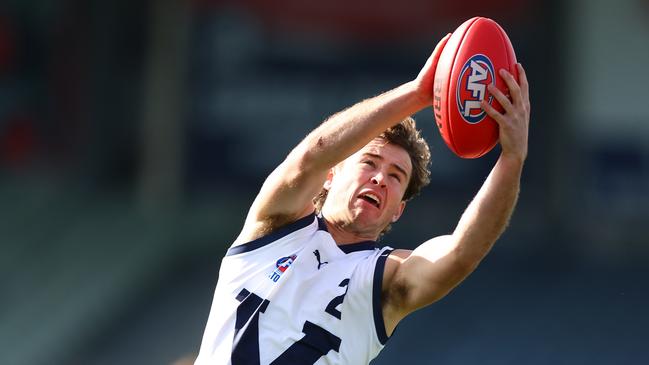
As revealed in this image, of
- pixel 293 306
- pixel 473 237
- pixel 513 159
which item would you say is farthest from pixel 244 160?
pixel 513 159

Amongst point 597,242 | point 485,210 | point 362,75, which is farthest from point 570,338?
point 485,210

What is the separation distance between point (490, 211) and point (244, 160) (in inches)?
327

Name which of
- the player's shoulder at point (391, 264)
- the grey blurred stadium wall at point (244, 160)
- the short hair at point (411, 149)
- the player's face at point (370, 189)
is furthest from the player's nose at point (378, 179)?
the grey blurred stadium wall at point (244, 160)

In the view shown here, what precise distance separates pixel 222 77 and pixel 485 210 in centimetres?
857

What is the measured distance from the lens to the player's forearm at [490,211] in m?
4.03

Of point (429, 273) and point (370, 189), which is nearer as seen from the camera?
point (429, 273)

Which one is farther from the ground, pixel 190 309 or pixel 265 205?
pixel 265 205

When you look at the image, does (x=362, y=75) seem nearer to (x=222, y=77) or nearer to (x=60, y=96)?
(x=222, y=77)

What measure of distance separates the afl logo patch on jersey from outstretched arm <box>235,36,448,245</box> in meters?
0.18

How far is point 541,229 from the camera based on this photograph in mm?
12078

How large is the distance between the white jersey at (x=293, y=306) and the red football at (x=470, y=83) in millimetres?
734

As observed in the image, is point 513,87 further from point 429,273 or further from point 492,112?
point 429,273

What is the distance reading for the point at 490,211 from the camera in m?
4.07

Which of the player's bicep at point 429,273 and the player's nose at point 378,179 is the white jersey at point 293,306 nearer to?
the player's bicep at point 429,273
